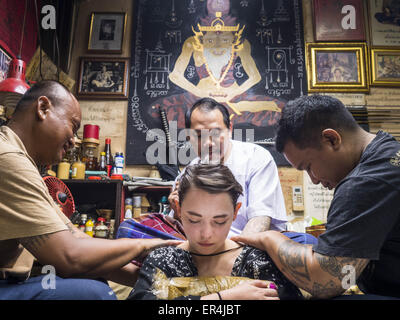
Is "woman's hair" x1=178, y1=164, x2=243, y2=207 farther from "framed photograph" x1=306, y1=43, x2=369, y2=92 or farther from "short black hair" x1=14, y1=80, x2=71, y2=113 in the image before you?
"framed photograph" x1=306, y1=43, x2=369, y2=92

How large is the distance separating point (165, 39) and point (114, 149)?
1.60 metres

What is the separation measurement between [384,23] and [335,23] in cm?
64

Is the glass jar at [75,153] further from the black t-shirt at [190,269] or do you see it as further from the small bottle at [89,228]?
the black t-shirt at [190,269]

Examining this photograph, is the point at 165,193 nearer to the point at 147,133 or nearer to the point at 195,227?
the point at 147,133

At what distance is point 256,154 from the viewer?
2.36m

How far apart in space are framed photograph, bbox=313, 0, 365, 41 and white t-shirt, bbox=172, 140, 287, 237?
2.84 m

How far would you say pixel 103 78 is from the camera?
4406mm

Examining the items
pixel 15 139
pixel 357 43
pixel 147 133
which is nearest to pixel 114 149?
pixel 147 133

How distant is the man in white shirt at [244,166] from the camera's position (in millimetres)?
2010

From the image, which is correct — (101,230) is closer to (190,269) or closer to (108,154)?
(108,154)

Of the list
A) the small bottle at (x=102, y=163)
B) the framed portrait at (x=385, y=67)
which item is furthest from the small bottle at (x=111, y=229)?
the framed portrait at (x=385, y=67)

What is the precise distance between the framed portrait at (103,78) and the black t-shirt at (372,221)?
3.55 meters

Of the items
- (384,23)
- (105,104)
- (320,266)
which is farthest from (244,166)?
(384,23)

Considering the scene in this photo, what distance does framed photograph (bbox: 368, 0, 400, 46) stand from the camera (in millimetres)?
4434
